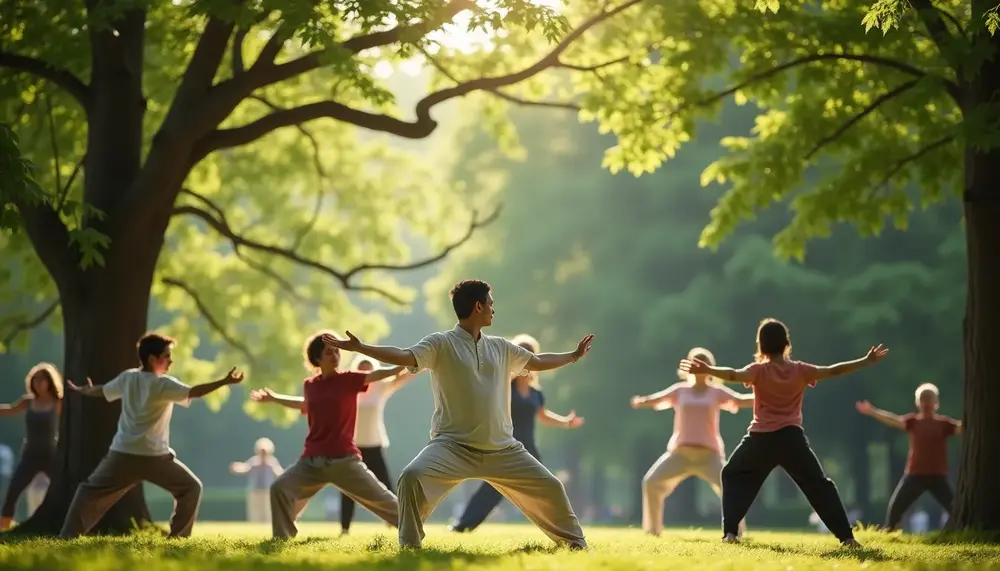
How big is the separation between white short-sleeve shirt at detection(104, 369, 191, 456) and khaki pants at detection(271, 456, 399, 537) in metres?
1.26

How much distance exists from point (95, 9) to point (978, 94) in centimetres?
899

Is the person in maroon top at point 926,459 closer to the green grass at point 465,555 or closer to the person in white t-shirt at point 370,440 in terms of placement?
the green grass at point 465,555

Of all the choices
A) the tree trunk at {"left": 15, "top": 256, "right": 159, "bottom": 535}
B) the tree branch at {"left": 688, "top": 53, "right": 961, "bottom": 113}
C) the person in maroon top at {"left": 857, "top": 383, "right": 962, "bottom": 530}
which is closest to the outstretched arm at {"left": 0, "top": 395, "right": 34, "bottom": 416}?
the tree trunk at {"left": 15, "top": 256, "right": 159, "bottom": 535}

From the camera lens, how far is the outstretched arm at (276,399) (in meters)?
12.1

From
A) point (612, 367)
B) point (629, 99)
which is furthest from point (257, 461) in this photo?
point (629, 99)

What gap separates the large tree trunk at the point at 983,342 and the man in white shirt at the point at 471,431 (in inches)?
222

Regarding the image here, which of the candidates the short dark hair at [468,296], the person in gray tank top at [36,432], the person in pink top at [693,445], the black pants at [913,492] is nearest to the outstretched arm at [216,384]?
the short dark hair at [468,296]

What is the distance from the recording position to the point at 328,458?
1209cm

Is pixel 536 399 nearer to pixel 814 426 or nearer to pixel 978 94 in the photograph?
pixel 978 94

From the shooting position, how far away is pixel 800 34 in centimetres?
1559

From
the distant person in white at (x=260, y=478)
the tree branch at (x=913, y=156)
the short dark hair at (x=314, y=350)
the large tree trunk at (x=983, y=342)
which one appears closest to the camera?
the short dark hair at (x=314, y=350)

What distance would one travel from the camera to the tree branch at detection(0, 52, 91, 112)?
14844 millimetres

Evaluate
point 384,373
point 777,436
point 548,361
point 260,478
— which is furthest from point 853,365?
point 260,478

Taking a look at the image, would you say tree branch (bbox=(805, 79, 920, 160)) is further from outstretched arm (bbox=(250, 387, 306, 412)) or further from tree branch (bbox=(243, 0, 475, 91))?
outstretched arm (bbox=(250, 387, 306, 412))
